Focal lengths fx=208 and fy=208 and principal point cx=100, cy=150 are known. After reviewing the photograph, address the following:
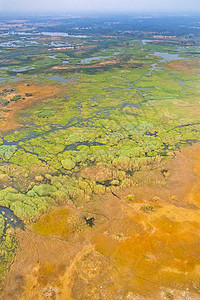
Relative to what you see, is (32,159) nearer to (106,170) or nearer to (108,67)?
(106,170)

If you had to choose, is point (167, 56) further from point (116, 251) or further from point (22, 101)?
point (116, 251)

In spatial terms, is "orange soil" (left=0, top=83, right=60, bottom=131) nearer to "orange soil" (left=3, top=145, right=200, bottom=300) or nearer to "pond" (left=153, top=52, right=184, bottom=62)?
"orange soil" (left=3, top=145, right=200, bottom=300)

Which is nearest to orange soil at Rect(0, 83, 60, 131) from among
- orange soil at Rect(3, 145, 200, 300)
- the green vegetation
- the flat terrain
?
the flat terrain

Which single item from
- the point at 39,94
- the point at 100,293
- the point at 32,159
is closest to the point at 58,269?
the point at 100,293

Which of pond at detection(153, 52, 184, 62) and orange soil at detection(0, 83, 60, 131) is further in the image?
pond at detection(153, 52, 184, 62)

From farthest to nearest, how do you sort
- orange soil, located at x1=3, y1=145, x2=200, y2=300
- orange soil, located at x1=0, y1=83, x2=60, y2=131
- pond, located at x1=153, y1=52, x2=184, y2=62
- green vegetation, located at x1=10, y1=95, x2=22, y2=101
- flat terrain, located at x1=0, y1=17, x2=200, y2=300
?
pond, located at x1=153, y1=52, x2=184, y2=62
green vegetation, located at x1=10, y1=95, x2=22, y2=101
orange soil, located at x1=0, y1=83, x2=60, y2=131
flat terrain, located at x1=0, y1=17, x2=200, y2=300
orange soil, located at x1=3, y1=145, x2=200, y2=300

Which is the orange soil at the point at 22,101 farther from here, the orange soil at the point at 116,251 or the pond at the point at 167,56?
the pond at the point at 167,56

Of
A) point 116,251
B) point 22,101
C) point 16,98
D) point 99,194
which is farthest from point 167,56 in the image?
point 116,251
